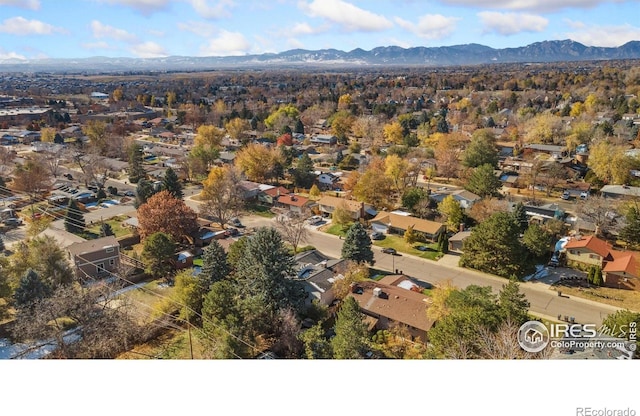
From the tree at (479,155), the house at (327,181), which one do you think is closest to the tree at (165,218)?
the house at (327,181)

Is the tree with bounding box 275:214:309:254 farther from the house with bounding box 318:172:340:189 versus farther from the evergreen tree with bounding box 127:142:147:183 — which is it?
the evergreen tree with bounding box 127:142:147:183

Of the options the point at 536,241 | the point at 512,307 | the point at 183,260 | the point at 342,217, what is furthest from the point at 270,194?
the point at 512,307

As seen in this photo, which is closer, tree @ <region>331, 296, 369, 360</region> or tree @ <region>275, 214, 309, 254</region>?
tree @ <region>331, 296, 369, 360</region>

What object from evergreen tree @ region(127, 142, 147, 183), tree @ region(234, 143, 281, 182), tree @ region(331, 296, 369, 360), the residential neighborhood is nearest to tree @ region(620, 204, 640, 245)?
the residential neighborhood

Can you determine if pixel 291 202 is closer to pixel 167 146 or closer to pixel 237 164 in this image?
pixel 237 164

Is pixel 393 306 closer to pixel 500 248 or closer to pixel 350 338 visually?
pixel 350 338
